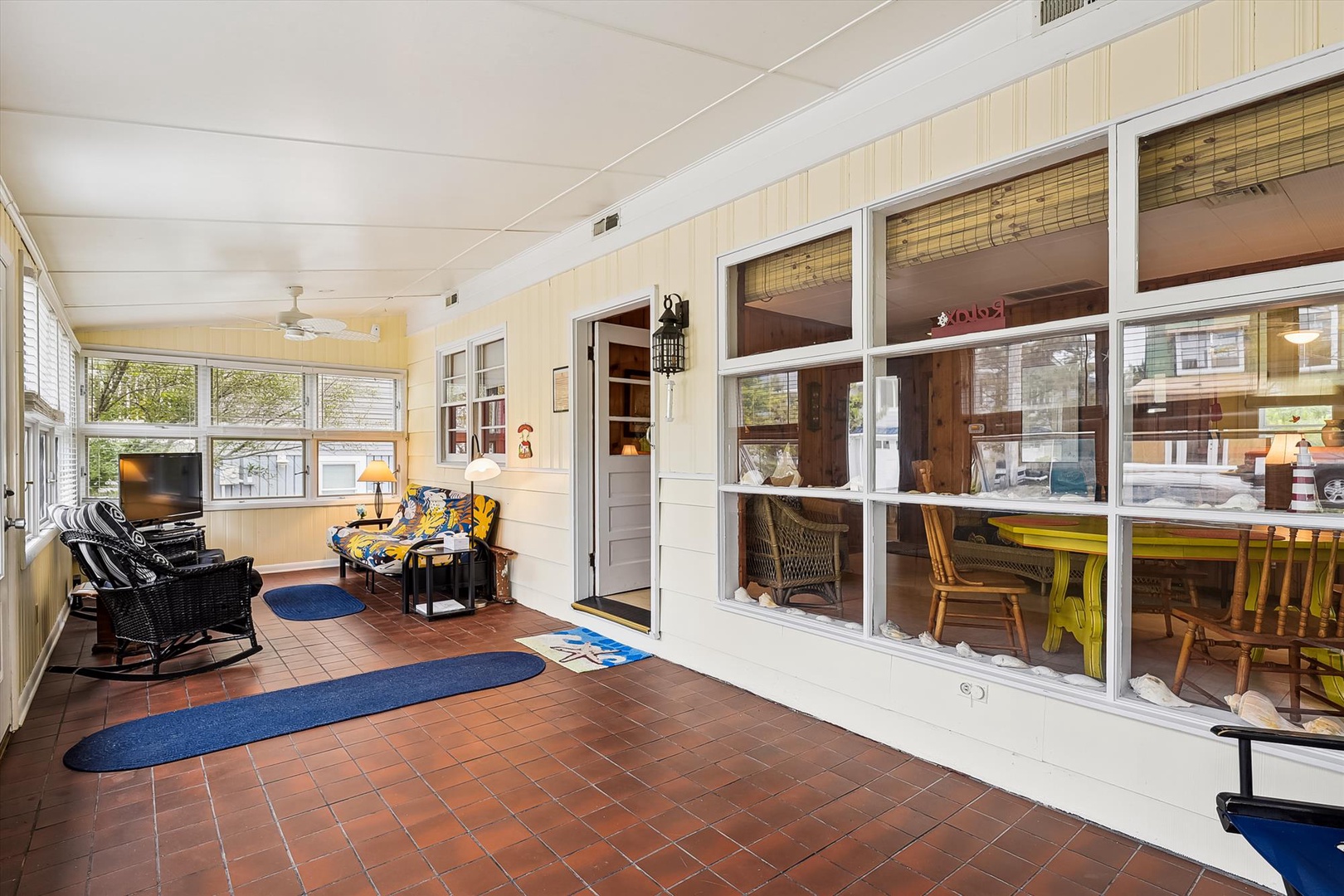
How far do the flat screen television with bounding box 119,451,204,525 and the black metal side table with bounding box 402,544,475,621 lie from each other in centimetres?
238

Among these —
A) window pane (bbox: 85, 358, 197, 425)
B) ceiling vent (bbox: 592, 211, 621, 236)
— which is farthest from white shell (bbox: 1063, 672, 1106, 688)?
window pane (bbox: 85, 358, 197, 425)

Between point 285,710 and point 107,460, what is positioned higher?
point 107,460

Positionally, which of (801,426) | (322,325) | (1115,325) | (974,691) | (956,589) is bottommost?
(974,691)

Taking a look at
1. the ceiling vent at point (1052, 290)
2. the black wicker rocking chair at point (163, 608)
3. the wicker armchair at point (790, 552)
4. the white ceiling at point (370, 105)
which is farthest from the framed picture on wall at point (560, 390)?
the ceiling vent at point (1052, 290)

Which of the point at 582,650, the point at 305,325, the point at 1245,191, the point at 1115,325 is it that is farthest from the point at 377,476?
the point at 1245,191

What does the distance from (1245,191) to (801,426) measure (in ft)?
6.37

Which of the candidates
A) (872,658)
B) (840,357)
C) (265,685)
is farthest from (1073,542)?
(265,685)

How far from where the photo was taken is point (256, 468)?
7371mm

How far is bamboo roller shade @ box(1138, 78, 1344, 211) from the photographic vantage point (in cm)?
206

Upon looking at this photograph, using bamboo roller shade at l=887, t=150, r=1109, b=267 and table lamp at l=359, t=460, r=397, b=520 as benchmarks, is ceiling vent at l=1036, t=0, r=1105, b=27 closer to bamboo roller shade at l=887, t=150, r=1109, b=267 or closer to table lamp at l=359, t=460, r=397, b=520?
bamboo roller shade at l=887, t=150, r=1109, b=267

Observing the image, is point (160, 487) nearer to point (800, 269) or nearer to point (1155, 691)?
point (800, 269)

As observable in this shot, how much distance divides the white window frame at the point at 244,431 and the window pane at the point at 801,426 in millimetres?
5661

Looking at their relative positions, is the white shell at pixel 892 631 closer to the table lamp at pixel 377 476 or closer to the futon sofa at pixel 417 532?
the futon sofa at pixel 417 532

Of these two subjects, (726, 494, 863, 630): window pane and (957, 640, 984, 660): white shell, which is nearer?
(957, 640, 984, 660): white shell
